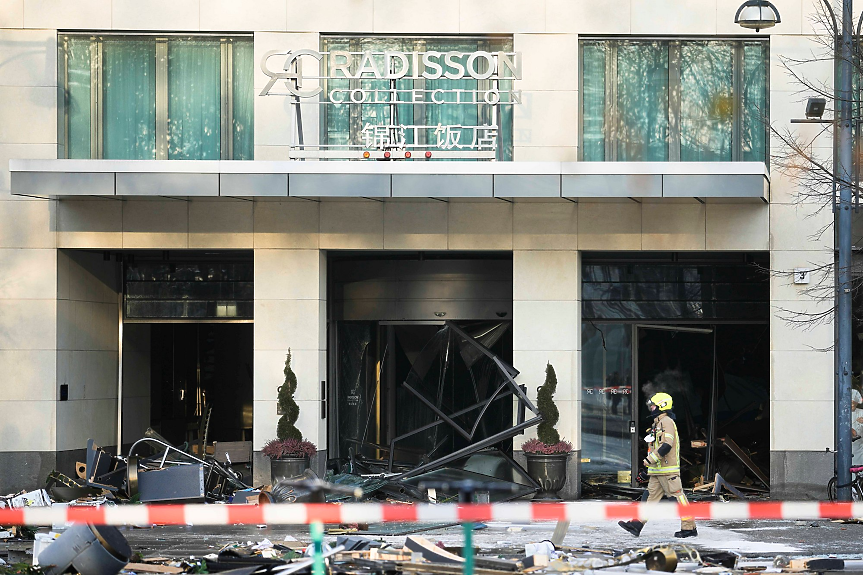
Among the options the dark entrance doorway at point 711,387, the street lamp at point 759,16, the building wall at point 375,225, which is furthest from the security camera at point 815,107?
the dark entrance doorway at point 711,387

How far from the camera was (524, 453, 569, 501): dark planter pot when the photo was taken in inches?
715

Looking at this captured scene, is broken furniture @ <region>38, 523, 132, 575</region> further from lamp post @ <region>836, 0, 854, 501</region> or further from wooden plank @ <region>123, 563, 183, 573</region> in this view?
lamp post @ <region>836, 0, 854, 501</region>

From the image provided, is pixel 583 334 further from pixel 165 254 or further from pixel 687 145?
pixel 165 254

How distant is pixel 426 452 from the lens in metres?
20.7

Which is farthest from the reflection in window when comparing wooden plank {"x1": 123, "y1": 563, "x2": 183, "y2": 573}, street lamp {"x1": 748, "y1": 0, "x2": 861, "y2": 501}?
wooden plank {"x1": 123, "y1": 563, "x2": 183, "y2": 573}

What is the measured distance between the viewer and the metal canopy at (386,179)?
1725 cm

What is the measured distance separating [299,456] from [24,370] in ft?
15.7

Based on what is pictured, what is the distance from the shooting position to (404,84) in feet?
61.9

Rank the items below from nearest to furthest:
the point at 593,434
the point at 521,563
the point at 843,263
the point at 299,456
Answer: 1. the point at 521,563
2. the point at 843,263
3. the point at 299,456
4. the point at 593,434

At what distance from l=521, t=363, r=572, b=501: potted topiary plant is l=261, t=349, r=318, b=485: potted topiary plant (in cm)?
361

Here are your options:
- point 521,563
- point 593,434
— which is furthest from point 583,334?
point 521,563

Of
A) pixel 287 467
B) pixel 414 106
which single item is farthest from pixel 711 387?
pixel 287 467

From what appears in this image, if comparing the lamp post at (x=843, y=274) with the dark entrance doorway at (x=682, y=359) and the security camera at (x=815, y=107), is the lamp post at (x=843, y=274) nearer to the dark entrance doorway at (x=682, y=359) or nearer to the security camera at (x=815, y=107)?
the security camera at (x=815, y=107)

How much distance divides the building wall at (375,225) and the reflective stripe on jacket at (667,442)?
3.97 m
